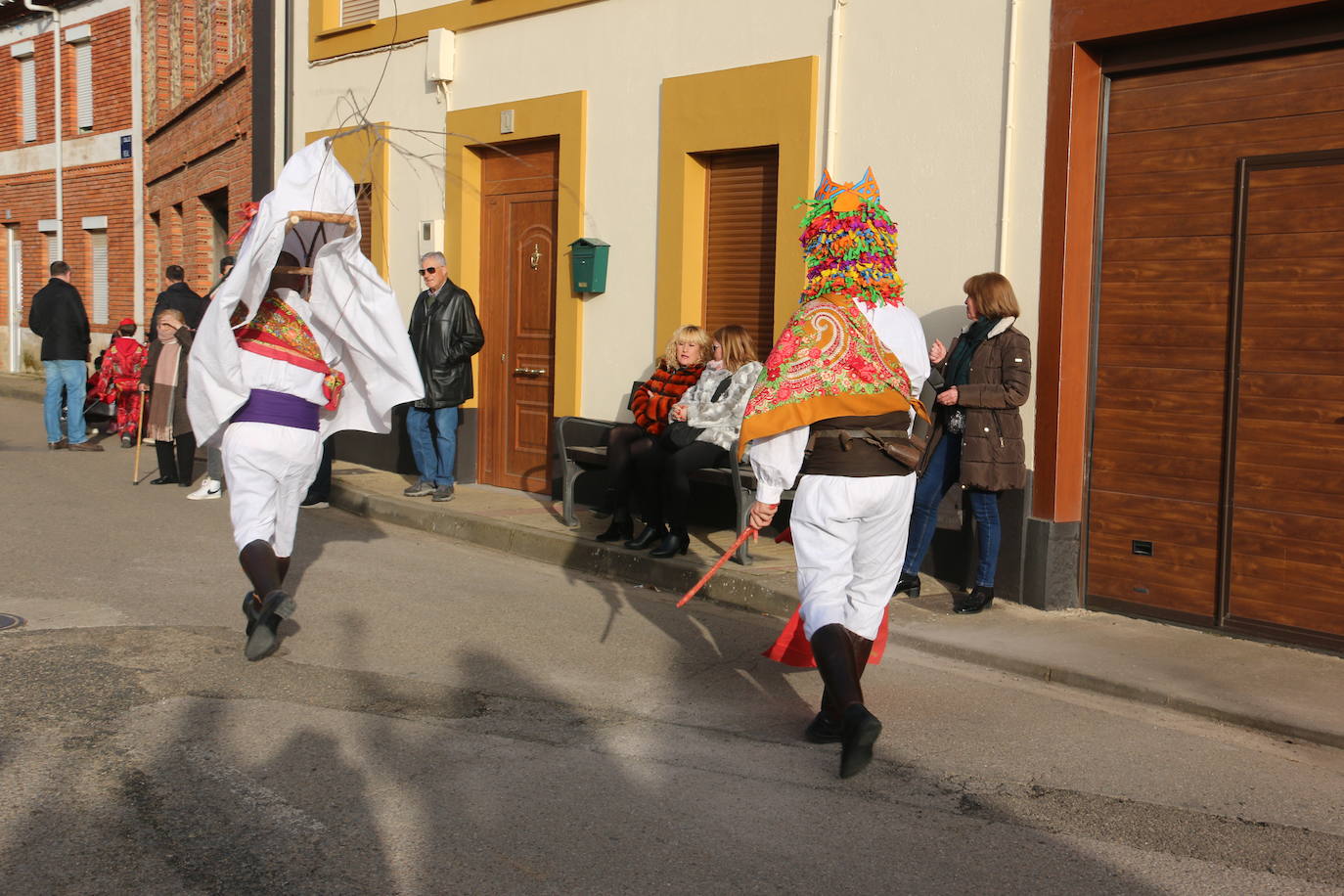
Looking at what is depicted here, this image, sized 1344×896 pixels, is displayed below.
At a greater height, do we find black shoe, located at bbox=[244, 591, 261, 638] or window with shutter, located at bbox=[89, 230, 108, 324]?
window with shutter, located at bbox=[89, 230, 108, 324]

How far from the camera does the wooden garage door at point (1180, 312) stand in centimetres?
692

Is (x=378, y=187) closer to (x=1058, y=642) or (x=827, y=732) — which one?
(x=1058, y=642)

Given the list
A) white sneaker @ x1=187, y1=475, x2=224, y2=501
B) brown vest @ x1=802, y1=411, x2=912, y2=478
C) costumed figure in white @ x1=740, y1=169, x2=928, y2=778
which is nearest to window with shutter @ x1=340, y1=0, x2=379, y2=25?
white sneaker @ x1=187, y1=475, x2=224, y2=501

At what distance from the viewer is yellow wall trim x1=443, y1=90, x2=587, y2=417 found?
1120 centimetres

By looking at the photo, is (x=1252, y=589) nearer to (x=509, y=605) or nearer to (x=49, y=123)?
(x=509, y=605)

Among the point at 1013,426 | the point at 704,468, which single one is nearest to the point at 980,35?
the point at 1013,426

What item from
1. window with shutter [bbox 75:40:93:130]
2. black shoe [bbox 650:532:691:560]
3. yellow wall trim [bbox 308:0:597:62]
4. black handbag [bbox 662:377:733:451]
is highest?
window with shutter [bbox 75:40:93:130]

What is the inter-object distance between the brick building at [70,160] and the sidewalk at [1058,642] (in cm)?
1627

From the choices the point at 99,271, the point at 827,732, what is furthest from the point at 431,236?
the point at 99,271

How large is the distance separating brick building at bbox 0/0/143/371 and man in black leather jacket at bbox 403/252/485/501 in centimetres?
1381

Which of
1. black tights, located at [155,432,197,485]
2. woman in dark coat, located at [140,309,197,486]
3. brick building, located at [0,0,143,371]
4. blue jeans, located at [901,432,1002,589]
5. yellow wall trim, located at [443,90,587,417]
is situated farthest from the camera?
brick building, located at [0,0,143,371]

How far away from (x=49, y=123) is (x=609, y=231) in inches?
750

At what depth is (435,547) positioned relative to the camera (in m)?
9.66

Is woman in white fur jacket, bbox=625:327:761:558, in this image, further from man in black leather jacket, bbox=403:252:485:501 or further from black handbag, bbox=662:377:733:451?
man in black leather jacket, bbox=403:252:485:501
